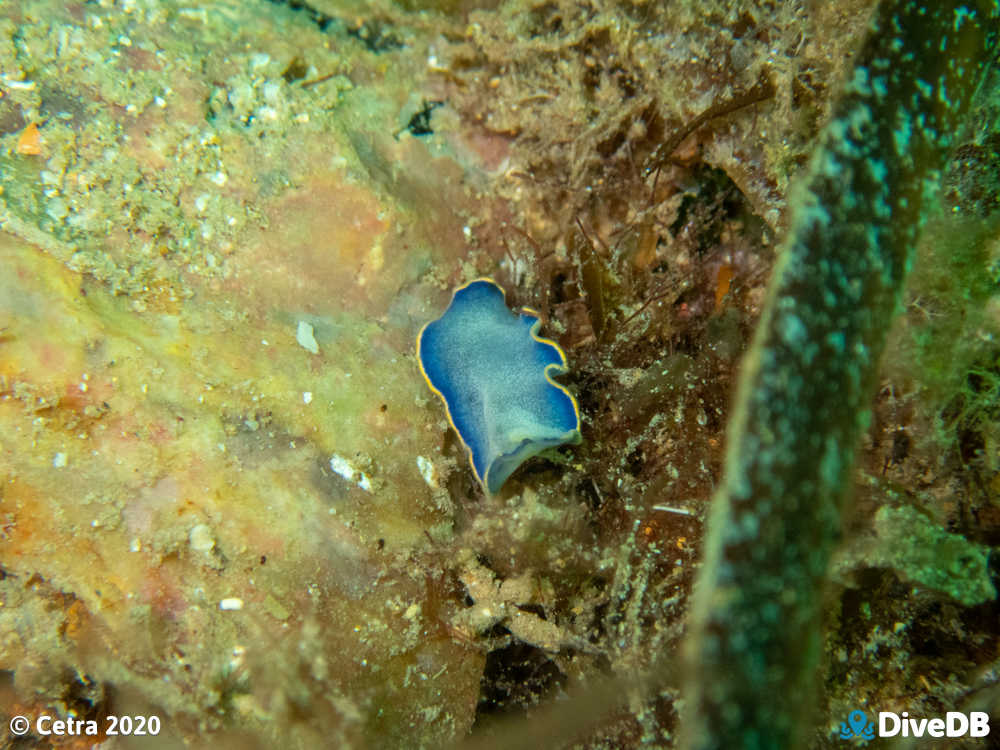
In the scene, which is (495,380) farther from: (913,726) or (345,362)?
(913,726)

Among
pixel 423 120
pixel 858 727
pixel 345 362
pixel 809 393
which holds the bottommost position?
pixel 858 727

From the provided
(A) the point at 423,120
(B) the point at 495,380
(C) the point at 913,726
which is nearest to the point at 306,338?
(B) the point at 495,380

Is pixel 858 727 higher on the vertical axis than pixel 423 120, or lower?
lower

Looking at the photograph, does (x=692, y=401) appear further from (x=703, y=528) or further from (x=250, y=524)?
(x=250, y=524)

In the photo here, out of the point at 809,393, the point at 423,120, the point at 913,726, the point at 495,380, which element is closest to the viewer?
the point at 809,393

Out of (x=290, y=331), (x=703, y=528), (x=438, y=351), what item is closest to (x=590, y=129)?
(x=438, y=351)

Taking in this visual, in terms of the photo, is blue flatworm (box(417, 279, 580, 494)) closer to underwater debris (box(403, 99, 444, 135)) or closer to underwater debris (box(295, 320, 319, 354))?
underwater debris (box(295, 320, 319, 354))

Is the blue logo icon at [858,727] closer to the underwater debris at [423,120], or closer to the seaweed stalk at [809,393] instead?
the seaweed stalk at [809,393]

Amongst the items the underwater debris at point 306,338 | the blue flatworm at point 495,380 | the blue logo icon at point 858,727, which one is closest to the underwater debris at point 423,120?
the blue flatworm at point 495,380
